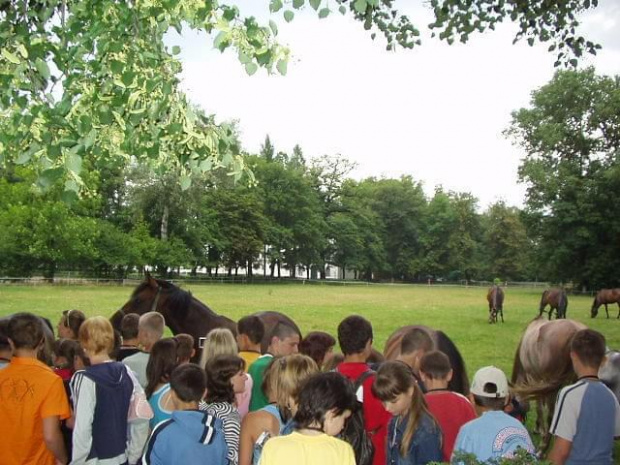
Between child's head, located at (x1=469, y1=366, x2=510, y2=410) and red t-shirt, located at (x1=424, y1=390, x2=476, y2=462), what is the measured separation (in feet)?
1.32

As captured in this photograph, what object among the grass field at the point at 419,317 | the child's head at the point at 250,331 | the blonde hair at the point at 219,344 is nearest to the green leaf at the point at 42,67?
the blonde hair at the point at 219,344

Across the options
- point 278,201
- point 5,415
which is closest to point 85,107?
point 5,415

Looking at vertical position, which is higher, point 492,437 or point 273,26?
point 273,26

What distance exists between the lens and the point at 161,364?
13.1ft

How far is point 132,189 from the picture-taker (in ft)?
164

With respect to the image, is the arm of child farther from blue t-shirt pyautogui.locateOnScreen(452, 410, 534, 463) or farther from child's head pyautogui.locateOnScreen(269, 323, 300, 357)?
child's head pyautogui.locateOnScreen(269, 323, 300, 357)

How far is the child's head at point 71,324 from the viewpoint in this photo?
6.04 meters

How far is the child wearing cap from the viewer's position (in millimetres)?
2947

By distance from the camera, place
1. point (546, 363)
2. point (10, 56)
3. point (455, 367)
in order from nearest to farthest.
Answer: point (10, 56)
point (546, 363)
point (455, 367)

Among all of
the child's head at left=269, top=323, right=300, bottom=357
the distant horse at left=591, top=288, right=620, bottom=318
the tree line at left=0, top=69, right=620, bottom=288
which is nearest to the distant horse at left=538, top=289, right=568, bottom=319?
the distant horse at left=591, top=288, right=620, bottom=318

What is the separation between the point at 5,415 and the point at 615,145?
45.1 meters

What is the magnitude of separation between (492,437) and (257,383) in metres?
1.96

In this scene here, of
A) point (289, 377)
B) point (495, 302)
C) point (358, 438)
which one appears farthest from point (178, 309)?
point (495, 302)

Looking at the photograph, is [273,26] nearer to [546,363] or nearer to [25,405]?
[25,405]
